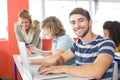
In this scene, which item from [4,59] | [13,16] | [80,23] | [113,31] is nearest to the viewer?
[80,23]

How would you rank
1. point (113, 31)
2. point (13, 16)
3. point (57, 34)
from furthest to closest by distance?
point (13, 16), point (113, 31), point (57, 34)

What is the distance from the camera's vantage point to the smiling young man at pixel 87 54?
139cm

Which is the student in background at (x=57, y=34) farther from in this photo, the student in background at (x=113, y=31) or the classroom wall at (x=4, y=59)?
the classroom wall at (x=4, y=59)

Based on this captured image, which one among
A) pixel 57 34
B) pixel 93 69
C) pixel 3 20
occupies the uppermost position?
pixel 3 20

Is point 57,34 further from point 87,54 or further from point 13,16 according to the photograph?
point 13,16

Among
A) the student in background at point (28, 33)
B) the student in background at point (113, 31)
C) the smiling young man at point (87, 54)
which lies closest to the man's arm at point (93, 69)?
the smiling young man at point (87, 54)

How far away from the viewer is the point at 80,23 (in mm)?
1630

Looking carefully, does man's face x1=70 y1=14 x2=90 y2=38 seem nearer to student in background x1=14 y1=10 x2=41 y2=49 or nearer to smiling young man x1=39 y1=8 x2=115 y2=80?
smiling young man x1=39 y1=8 x2=115 y2=80

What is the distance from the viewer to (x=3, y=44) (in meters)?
4.07

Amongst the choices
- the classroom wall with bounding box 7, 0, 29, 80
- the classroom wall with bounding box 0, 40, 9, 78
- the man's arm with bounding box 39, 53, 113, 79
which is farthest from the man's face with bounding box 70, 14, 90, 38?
the classroom wall with bounding box 0, 40, 9, 78

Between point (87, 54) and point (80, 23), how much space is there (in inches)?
9.6

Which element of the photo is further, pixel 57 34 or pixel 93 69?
pixel 57 34

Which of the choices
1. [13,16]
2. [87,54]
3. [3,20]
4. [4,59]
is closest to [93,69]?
[87,54]

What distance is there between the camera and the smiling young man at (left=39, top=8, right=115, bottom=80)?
1.39 m
